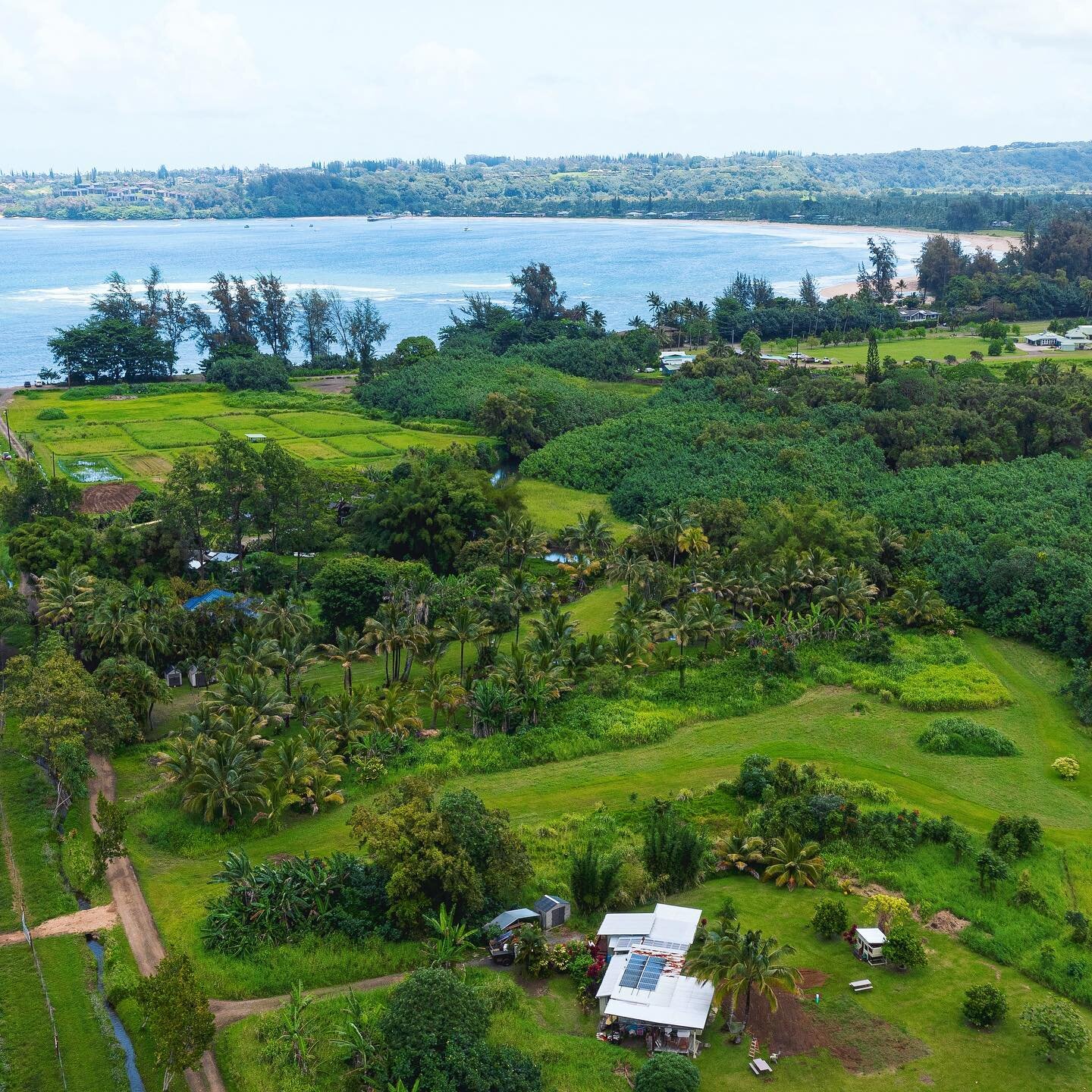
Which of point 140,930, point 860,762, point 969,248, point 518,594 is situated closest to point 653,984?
point 140,930

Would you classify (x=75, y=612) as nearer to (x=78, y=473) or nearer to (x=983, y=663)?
(x=78, y=473)

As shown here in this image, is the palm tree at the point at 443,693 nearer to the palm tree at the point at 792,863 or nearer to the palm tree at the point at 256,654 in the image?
the palm tree at the point at 256,654

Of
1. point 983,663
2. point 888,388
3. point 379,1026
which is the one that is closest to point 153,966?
point 379,1026

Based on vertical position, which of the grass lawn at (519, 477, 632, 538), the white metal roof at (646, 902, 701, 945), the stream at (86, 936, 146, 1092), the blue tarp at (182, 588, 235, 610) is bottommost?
the stream at (86, 936, 146, 1092)

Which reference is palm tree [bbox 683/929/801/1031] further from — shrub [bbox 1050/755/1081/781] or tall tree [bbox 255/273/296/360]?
tall tree [bbox 255/273/296/360]

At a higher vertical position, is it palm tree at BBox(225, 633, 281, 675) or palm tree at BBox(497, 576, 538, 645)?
palm tree at BBox(225, 633, 281, 675)

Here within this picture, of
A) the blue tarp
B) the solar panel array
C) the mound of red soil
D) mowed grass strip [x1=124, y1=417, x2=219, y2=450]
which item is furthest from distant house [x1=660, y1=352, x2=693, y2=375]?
the solar panel array
